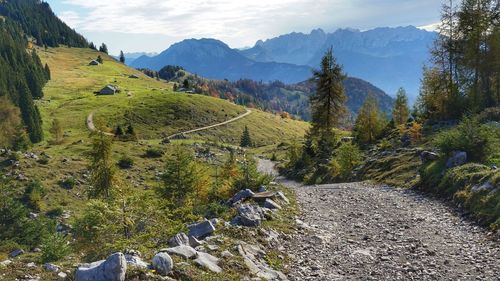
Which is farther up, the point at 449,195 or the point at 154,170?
the point at 449,195

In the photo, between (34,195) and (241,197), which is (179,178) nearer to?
(241,197)

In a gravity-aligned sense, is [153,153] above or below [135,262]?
below

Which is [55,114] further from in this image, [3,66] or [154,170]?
[154,170]

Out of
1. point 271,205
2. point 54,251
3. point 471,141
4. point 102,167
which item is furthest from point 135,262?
point 102,167

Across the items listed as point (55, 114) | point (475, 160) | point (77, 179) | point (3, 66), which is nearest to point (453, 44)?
point (475, 160)

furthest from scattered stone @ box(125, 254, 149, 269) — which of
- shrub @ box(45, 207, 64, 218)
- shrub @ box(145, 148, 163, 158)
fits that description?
shrub @ box(145, 148, 163, 158)

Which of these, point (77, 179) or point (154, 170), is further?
point (154, 170)

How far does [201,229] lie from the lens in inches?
626

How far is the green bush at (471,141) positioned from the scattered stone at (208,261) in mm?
23270

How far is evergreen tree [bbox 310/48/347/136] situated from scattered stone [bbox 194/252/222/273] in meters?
47.1

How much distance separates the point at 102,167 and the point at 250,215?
29.6 meters

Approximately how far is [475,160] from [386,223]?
11.9 m

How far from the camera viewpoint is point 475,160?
91.8 ft

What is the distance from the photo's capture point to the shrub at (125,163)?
76.4 meters
